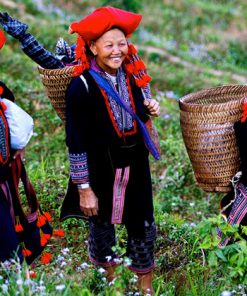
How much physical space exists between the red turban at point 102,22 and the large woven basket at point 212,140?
2.54ft

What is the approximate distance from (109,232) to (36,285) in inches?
34.9

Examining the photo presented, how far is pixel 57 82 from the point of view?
4102 mm

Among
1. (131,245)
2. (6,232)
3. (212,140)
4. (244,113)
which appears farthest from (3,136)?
(244,113)

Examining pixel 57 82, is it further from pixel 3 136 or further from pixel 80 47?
pixel 3 136

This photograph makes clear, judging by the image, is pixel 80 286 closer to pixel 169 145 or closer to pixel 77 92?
pixel 77 92

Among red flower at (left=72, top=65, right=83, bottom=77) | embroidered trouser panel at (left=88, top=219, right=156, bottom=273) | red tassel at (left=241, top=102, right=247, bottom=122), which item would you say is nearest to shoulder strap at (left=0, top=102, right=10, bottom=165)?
red flower at (left=72, top=65, right=83, bottom=77)

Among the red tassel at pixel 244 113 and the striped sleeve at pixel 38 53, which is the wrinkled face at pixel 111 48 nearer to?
the striped sleeve at pixel 38 53

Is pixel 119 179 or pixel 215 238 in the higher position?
pixel 119 179

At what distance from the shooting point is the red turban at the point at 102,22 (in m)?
3.79

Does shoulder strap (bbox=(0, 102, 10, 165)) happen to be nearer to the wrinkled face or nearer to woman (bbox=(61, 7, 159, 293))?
woman (bbox=(61, 7, 159, 293))

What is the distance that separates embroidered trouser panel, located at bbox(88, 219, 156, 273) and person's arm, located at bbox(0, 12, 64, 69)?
3.48ft

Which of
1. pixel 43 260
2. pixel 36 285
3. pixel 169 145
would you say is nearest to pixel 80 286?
pixel 36 285

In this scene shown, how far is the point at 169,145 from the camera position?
7656 mm

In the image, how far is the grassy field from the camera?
12.4 feet
